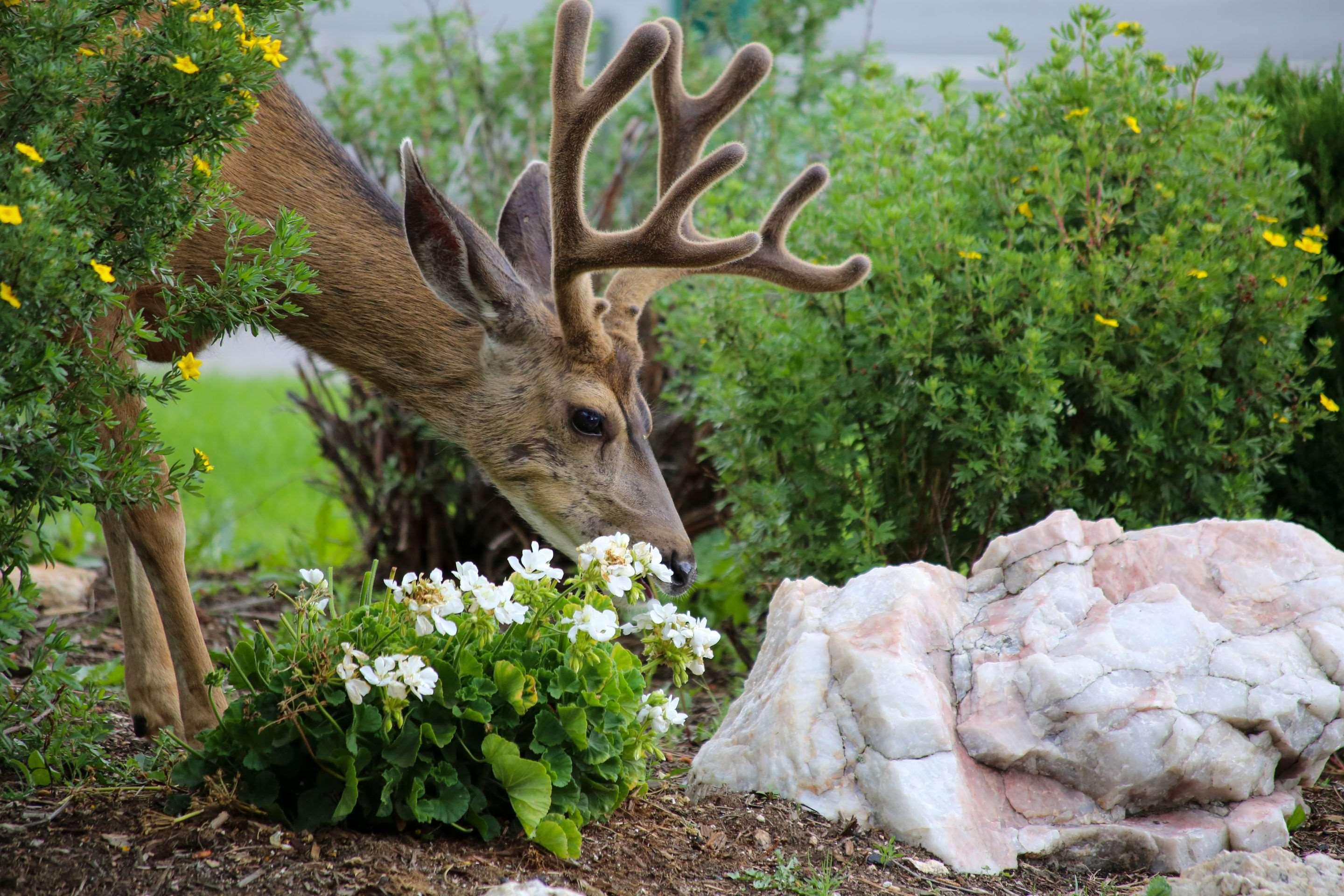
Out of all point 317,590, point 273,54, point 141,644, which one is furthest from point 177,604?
point 273,54

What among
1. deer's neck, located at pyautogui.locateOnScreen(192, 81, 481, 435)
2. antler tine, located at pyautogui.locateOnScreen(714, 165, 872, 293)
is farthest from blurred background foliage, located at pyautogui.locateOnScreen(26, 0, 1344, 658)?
deer's neck, located at pyautogui.locateOnScreen(192, 81, 481, 435)

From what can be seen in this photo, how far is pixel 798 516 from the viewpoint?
15.3ft

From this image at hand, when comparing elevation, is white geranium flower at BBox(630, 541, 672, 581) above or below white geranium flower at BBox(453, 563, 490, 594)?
above

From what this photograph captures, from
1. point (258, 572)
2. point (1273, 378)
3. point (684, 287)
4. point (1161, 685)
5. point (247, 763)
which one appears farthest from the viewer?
point (258, 572)

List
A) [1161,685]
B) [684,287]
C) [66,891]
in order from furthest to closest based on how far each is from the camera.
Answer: [684,287] → [1161,685] → [66,891]

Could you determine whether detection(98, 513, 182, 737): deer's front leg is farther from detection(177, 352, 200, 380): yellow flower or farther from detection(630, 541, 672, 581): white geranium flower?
detection(630, 541, 672, 581): white geranium flower

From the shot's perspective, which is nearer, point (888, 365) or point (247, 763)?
point (247, 763)

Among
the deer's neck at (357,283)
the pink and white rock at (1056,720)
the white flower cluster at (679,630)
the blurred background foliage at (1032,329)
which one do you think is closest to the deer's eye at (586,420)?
the deer's neck at (357,283)

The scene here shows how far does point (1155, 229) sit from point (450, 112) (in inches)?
149

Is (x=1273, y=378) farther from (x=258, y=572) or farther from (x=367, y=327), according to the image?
(x=258, y=572)

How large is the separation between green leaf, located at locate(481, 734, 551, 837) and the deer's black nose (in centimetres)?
162

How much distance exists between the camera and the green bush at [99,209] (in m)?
2.50

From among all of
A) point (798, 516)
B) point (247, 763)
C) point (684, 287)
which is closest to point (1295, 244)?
point (798, 516)

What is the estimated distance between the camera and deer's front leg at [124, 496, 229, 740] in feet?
12.3
